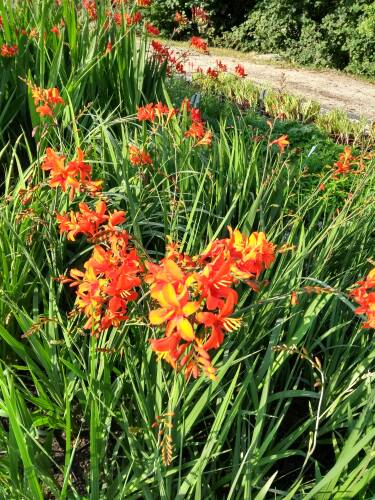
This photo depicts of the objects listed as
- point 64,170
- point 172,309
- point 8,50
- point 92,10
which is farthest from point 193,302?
point 92,10

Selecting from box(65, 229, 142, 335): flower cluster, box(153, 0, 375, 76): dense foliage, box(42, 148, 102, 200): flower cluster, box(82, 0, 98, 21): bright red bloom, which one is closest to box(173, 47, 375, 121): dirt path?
box(153, 0, 375, 76): dense foliage

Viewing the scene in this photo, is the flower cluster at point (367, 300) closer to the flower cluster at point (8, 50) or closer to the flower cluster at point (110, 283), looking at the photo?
the flower cluster at point (110, 283)

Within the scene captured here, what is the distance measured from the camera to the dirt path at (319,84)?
7047 millimetres

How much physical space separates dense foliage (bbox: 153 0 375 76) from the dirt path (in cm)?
68

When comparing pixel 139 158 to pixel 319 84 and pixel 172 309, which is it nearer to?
pixel 172 309

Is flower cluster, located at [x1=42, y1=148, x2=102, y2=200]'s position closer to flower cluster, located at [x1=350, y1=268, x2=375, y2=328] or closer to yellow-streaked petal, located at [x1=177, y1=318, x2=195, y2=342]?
yellow-streaked petal, located at [x1=177, y1=318, x2=195, y2=342]

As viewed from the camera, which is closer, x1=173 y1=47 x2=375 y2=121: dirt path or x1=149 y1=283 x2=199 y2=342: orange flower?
x1=149 y1=283 x2=199 y2=342: orange flower

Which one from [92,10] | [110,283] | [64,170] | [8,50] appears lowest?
[110,283]

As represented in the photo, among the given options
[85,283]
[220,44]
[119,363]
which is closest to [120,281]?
[85,283]

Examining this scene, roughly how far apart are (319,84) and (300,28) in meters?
3.25

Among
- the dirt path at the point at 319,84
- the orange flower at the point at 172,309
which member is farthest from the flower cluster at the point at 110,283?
the dirt path at the point at 319,84

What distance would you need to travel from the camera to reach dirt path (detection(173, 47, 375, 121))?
705cm

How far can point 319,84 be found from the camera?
851cm

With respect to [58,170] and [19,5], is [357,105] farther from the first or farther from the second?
[58,170]
